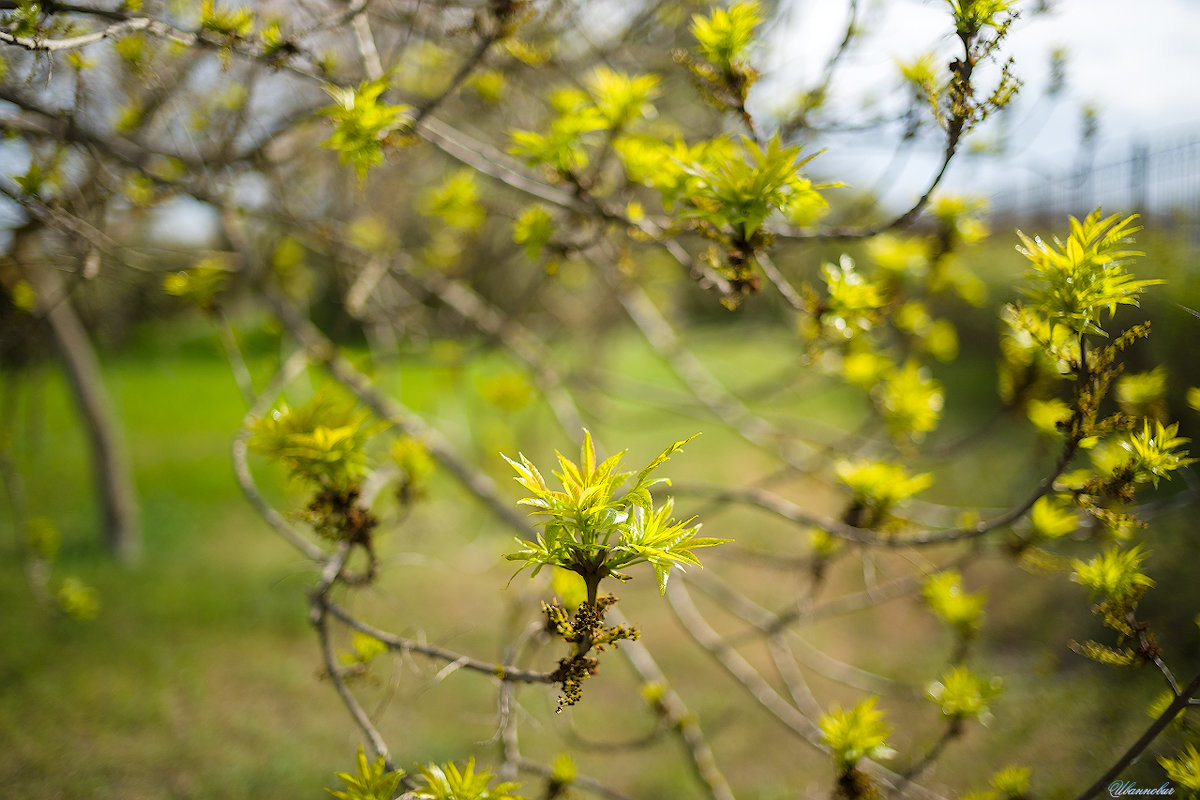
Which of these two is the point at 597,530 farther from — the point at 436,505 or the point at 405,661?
the point at 436,505

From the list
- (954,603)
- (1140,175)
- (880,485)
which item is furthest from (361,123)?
(1140,175)

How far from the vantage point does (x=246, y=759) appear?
268 cm

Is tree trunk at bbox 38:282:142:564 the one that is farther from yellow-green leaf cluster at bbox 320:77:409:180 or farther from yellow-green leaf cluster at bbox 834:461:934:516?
yellow-green leaf cluster at bbox 834:461:934:516

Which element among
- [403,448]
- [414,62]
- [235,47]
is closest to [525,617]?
[403,448]

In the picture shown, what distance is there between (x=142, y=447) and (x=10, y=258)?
510cm

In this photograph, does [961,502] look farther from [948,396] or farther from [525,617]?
[525,617]

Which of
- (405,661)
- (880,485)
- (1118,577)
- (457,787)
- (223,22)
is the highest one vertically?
(223,22)

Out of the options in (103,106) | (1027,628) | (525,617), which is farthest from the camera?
(1027,628)

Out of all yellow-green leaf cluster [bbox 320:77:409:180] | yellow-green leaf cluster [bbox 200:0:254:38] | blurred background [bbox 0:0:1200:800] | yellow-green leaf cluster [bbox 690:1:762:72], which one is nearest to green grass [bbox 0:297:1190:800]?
blurred background [bbox 0:0:1200:800]

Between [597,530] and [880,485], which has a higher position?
[880,485]

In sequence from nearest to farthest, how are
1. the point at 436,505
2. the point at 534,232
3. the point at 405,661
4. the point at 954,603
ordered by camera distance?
1. the point at 405,661
2. the point at 534,232
3. the point at 954,603
4. the point at 436,505

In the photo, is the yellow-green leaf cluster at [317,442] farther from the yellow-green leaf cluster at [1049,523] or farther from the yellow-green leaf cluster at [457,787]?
the yellow-green leaf cluster at [1049,523]

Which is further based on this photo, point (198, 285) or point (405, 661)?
point (198, 285)

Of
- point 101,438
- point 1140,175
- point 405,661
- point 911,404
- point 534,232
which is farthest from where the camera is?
point 101,438
